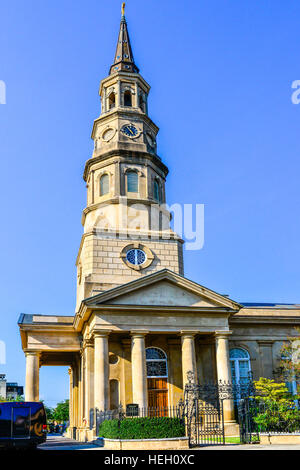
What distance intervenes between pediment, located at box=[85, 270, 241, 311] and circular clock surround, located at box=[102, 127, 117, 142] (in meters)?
14.7

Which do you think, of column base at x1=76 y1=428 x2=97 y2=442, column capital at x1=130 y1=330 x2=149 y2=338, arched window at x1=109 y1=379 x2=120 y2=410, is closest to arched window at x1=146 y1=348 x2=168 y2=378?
arched window at x1=109 y1=379 x2=120 y2=410

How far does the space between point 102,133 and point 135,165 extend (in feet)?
14.9

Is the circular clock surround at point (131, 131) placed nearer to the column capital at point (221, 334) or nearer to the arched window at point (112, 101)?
the arched window at point (112, 101)

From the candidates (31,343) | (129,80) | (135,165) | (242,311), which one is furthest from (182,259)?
(129,80)

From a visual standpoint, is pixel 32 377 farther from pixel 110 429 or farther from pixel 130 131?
pixel 130 131

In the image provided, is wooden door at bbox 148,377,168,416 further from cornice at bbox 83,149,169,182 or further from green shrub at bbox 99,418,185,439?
cornice at bbox 83,149,169,182

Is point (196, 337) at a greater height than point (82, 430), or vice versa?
point (196, 337)

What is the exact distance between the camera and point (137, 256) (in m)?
36.7

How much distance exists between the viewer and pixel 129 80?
4316cm

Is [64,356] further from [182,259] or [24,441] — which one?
[24,441]

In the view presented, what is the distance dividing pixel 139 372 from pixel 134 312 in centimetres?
358

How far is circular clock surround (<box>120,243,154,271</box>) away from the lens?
36.1m

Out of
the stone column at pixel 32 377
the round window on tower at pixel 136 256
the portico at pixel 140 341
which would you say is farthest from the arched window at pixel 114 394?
the round window on tower at pixel 136 256

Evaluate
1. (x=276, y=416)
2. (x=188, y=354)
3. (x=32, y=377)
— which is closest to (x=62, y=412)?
(x=32, y=377)
